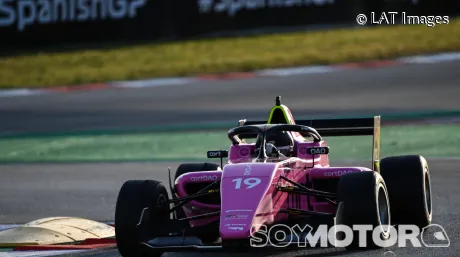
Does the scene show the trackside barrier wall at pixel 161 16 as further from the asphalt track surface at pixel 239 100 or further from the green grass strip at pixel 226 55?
the asphalt track surface at pixel 239 100

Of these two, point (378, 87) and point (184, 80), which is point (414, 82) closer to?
point (378, 87)

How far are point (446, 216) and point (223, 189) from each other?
3.19 metres

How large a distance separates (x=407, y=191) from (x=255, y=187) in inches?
72.2

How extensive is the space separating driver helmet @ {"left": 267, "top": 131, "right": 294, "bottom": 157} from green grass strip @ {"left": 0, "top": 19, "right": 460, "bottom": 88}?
13977mm

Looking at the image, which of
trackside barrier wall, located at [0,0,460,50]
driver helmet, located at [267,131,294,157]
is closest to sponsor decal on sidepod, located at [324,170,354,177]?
driver helmet, located at [267,131,294,157]

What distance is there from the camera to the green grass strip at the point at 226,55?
78.5 ft

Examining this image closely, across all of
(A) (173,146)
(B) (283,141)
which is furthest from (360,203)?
(A) (173,146)

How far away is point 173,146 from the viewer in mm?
16547

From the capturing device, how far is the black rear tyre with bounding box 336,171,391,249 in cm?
834

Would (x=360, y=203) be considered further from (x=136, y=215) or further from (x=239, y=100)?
(x=239, y=100)

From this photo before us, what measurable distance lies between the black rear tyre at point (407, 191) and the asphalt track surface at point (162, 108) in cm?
206

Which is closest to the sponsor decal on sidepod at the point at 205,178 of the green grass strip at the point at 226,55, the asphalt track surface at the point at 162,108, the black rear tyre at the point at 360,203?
the black rear tyre at the point at 360,203

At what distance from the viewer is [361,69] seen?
901 inches

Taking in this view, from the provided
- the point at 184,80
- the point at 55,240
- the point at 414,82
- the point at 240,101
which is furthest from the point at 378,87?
the point at 55,240
